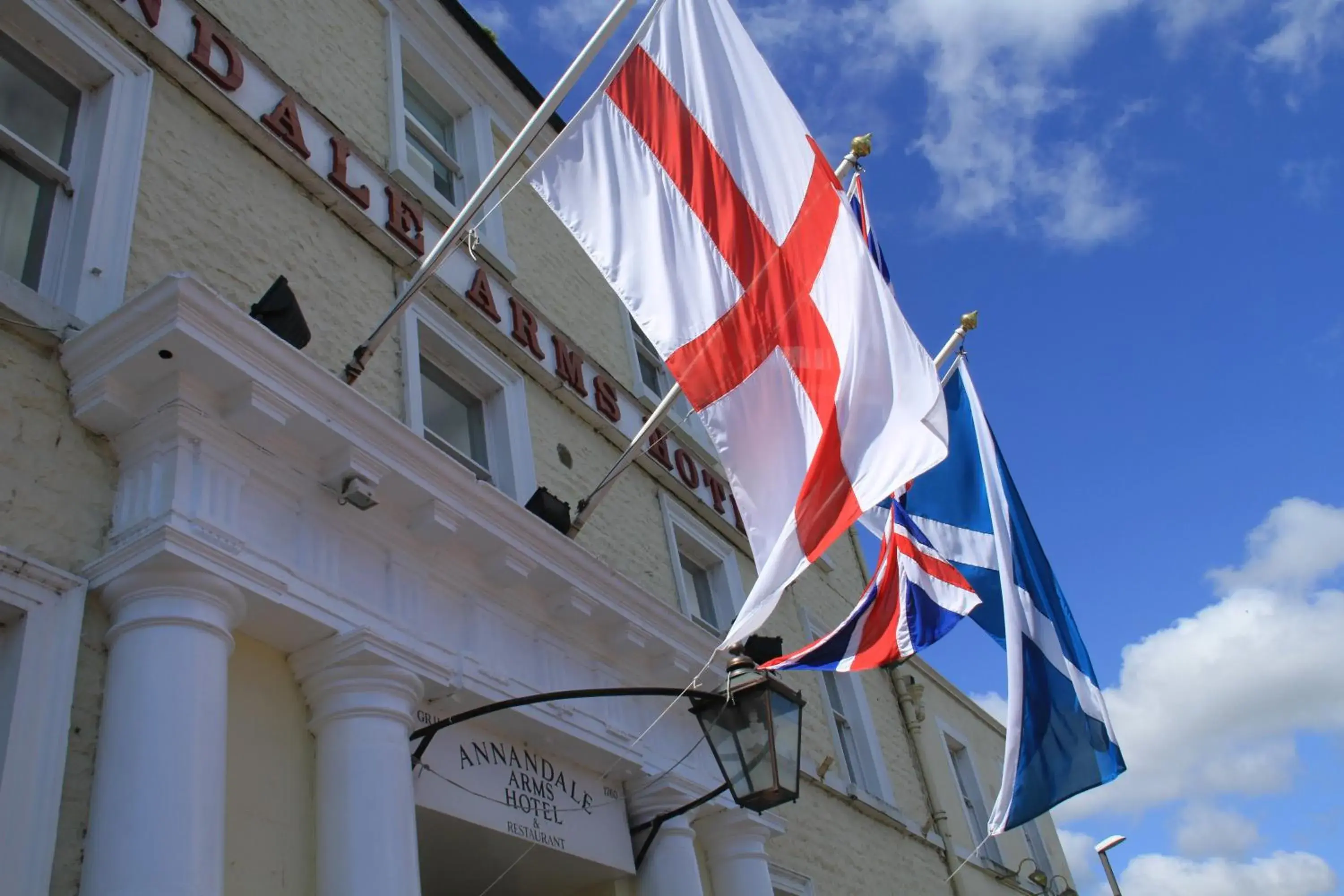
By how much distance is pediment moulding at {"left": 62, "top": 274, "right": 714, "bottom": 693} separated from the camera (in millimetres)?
5402

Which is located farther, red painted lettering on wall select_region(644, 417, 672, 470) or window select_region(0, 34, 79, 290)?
red painted lettering on wall select_region(644, 417, 672, 470)

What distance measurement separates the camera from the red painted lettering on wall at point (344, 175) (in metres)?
8.44

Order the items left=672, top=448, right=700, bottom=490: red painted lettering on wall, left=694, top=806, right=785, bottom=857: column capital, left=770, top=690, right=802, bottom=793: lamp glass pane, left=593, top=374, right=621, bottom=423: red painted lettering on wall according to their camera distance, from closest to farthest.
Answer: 1. left=770, top=690, right=802, bottom=793: lamp glass pane
2. left=694, top=806, right=785, bottom=857: column capital
3. left=593, top=374, right=621, bottom=423: red painted lettering on wall
4. left=672, top=448, right=700, bottom=490: red painted lettering on wall

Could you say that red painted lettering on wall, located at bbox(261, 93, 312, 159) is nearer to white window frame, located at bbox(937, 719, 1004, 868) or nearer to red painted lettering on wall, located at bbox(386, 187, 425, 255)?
red painted lettering on wall, located at bbox(386, 187, 425, 255)

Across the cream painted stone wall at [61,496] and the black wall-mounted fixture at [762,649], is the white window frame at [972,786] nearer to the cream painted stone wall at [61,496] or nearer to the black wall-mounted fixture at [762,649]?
the black wall-mounted fixture at [762,649]

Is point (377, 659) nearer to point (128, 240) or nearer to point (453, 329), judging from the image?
→ point (128, 240)

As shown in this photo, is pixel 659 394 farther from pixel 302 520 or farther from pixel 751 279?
pixel 302 520

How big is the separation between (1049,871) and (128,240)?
1777 centimetres

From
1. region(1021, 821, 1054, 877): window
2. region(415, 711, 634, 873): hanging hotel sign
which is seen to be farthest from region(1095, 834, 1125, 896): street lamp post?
region(415, 711, 634, 873): hanging hotel sign

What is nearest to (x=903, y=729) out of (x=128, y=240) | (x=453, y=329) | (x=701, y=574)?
(x=701, y=574)

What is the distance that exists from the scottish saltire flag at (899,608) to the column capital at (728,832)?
1374 mm

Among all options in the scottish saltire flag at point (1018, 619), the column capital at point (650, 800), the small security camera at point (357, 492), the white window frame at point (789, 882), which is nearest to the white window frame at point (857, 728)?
the white window frame at point (789, 882)

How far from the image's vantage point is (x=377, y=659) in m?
6.00

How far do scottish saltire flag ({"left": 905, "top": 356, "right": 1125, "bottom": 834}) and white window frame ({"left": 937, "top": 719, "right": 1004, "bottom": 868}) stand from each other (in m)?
7.44
